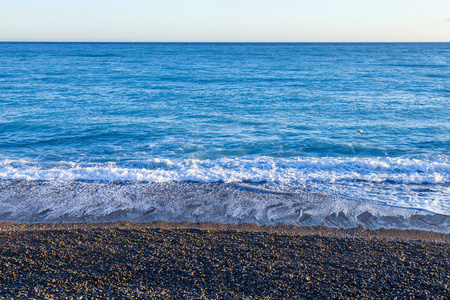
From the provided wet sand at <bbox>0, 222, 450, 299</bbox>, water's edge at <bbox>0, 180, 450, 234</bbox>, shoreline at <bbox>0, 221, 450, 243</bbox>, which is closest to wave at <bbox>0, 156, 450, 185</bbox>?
water's edge at <bbox>0, 180, 450, 234</bbox>

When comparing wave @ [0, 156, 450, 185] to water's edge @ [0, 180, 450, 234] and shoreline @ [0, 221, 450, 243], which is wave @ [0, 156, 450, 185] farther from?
shoreline @ [0, 221, 450, 243]

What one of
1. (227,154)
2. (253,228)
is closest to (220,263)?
(253,228)

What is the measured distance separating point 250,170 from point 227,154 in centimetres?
204

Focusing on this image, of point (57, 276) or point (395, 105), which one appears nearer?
point (57, 276)

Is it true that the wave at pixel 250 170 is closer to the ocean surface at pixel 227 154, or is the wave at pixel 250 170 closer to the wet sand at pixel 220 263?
the ocean surface at pixel 227 154

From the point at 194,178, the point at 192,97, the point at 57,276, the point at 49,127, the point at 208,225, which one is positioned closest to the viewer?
the point at 57,276

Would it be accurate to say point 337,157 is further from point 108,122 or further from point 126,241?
point 108,122

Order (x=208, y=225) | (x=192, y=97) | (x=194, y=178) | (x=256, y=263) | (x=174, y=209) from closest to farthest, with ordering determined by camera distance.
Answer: (x=256, y=263), (x=208, y=225), (x=174, y=209), (x=194, y=178), (x=192, y=97)

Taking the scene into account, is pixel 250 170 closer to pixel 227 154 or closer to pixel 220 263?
pixel 227 154

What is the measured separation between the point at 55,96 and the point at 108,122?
357 inches

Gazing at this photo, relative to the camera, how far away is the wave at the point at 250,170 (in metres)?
11.1

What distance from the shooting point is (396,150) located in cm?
1412

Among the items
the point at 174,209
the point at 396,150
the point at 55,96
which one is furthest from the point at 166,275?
the point at 55,96

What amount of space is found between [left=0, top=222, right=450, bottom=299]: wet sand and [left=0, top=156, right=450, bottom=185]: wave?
10.8 feet
